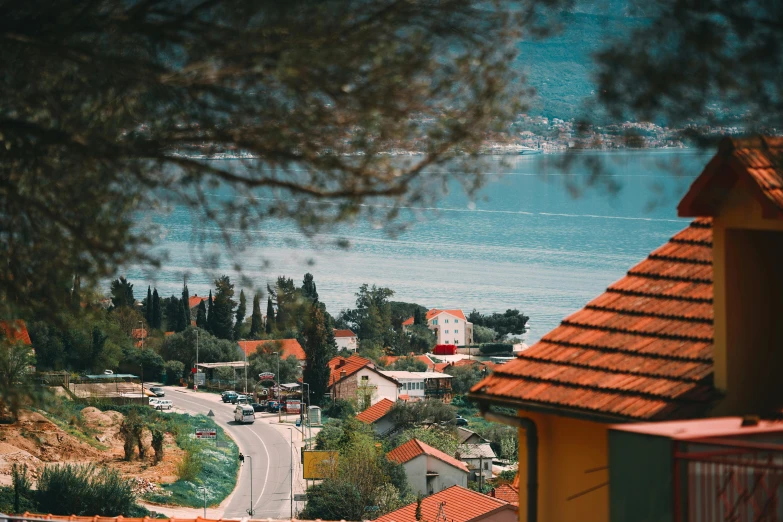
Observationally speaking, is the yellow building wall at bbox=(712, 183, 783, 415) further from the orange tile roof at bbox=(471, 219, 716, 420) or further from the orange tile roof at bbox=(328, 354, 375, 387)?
the orange tile roof at bbox=(328, 354, 375, 387)

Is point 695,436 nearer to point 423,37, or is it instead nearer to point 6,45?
point 423,37

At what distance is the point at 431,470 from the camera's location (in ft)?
123

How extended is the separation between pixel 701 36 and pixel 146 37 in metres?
2.14

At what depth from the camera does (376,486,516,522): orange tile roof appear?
2184cm

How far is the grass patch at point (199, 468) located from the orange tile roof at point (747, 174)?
31.8 meters

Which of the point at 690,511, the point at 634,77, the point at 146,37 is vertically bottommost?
the point at 690,511

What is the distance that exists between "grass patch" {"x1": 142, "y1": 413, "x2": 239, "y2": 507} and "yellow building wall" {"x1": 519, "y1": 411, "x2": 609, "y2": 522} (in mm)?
30765

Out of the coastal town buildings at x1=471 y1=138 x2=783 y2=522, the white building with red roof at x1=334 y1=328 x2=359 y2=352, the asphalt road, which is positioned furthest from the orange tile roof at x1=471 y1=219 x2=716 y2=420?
the white building with red roof at x1=334 y1=328 x2=359 y2=352

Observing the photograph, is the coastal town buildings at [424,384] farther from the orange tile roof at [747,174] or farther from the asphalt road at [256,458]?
the orange tile roof at [747,174]

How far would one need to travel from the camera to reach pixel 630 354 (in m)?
4.23

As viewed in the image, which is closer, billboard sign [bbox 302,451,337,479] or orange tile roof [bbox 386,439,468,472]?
orange tile roof [bbox 386,439,468,472]

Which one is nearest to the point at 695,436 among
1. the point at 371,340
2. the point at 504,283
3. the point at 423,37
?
the point at 423,37

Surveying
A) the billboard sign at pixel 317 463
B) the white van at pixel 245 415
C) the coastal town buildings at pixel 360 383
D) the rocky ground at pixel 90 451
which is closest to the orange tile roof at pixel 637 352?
the rocky ground at pixel 90 451

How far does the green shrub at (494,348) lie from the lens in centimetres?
7055
